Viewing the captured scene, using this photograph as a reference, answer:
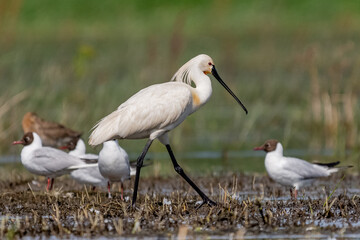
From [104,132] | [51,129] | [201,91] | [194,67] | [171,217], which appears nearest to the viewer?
[171,217]

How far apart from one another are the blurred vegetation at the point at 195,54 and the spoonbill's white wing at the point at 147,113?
5483mm

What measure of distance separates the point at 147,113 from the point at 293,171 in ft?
8.31

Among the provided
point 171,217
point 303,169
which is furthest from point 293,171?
point 171,217

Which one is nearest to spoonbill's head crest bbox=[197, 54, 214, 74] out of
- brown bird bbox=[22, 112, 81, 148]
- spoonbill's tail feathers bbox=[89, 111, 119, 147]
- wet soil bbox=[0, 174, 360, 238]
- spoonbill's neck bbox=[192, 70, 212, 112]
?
spoonbill's neck bbox=[192, 70, 212, 112]

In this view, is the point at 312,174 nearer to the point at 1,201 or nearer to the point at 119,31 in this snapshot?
the point at 1,201

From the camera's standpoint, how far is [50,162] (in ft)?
35.9

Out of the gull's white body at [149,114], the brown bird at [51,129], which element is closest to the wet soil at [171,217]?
the gull's white body at [149,114]

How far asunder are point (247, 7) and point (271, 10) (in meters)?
2.28

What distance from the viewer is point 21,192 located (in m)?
9.74

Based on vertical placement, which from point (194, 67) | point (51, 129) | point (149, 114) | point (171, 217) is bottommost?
point (171, 217)

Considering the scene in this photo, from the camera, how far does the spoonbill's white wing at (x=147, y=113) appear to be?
9.02m

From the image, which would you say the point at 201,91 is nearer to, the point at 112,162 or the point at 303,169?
the point at 112,162

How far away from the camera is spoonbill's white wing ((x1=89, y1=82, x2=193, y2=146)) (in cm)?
902

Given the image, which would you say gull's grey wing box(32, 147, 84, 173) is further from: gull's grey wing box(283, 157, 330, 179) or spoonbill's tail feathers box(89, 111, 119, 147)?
gull's grey wing box(283, 157, 330, 179)
